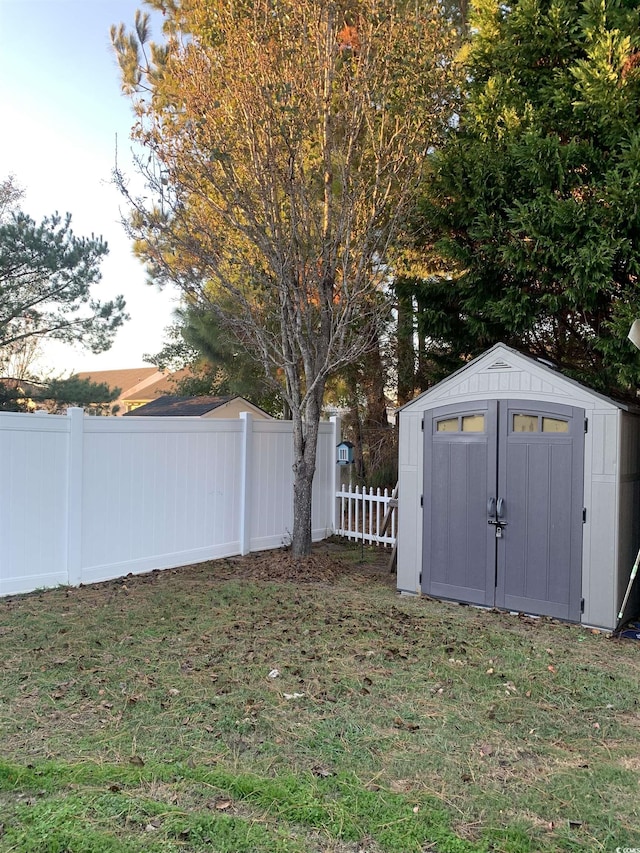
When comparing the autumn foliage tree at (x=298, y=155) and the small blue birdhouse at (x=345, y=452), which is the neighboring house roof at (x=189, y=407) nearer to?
the small blue birdhouse at (x=345, y=452)

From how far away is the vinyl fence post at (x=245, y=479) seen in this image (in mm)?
8180

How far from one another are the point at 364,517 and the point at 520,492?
142 inches

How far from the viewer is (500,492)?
5938 millimetres

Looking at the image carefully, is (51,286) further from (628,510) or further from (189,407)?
(628,510)

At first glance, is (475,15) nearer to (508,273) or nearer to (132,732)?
(508,273)

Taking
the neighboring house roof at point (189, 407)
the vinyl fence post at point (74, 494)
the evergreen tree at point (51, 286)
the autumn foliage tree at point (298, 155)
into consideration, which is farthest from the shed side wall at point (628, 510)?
the evergreen tree at point (51, 286)

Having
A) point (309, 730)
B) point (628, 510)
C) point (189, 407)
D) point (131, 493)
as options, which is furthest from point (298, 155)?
point (189, 407)

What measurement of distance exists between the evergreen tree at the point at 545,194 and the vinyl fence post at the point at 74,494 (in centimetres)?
460

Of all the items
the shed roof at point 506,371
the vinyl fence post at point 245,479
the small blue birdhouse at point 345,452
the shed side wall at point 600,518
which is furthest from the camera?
the small blue birdhouse at point 345,452

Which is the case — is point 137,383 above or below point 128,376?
below

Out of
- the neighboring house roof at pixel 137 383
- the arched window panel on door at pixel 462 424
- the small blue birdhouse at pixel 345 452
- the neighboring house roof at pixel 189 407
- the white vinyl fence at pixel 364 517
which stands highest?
the neighboring house roof at pixel 137 383

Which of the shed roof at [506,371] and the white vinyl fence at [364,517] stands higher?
the shed roof at [506,371]

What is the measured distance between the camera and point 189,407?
13047 mm

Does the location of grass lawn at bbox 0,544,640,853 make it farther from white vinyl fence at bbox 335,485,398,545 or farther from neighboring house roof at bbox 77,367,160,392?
neighboring house roof at bbox 77,367,160,392
